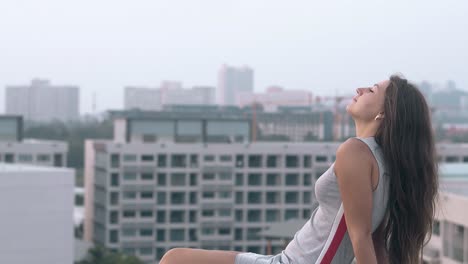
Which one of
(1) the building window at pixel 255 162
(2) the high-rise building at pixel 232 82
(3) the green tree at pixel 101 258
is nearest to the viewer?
(3) the green tree at pixel 101 258

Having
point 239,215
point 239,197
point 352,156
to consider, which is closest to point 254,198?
point 239,197

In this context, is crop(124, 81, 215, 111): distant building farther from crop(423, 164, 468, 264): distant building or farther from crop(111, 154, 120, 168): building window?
crop(423, 164, 468, 264): distant building

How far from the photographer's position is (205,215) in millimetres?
25453

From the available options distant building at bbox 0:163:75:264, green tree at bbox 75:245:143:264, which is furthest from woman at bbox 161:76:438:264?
green tree at bbox 75:245:143:264

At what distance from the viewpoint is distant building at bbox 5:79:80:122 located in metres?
64.3

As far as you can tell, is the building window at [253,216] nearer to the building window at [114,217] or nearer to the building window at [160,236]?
the building window at [160,236]

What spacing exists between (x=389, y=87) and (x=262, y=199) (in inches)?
948

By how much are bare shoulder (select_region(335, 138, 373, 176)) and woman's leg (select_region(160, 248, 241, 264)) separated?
290 millimetres

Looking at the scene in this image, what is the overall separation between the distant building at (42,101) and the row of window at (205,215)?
1584 inches

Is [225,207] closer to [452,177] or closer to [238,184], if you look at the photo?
[238,184]

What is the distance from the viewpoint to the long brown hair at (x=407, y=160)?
1.74 metres

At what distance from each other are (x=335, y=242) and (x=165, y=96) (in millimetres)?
54338

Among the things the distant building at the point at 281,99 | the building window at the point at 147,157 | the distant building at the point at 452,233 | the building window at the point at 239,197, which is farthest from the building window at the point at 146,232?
the distant building at the point at 281,99

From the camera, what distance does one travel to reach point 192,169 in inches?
1003
